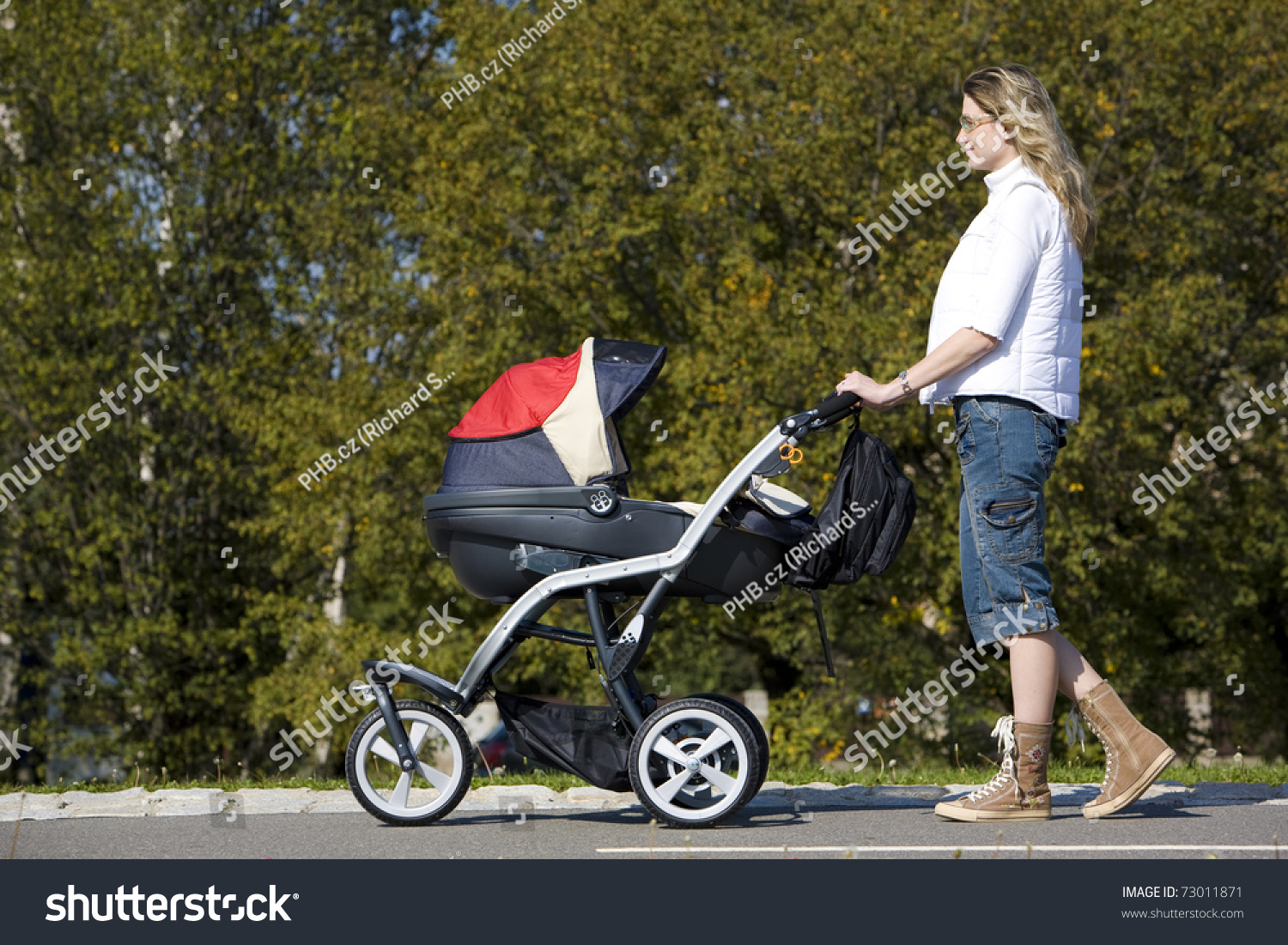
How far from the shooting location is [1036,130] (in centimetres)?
411

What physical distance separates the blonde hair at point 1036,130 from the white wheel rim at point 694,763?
173 cm

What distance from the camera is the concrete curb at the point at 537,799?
15.7ft

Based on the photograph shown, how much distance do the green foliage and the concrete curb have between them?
764 cm

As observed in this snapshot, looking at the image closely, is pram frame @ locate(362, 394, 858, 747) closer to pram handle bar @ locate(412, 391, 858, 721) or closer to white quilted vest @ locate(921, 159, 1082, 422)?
pram handle bar @ locate(412, 391, 858, 721)

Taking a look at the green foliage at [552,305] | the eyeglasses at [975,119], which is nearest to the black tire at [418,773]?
the eyeglasses at [975,119]

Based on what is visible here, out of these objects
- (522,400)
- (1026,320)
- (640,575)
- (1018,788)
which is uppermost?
(1026,320)

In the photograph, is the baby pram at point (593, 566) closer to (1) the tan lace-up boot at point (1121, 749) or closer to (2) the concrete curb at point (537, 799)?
(2) the concrete curb at point (537, 799)

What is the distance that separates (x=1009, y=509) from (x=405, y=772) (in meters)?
1.91

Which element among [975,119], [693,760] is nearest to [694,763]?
[693,760]

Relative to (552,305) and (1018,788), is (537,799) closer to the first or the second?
(1018,788)

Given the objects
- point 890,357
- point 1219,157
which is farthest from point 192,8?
point 1219,157

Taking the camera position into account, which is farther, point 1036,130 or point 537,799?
point 537,799

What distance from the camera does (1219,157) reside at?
15328mm

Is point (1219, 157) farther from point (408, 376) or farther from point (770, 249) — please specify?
point (408, 376)
